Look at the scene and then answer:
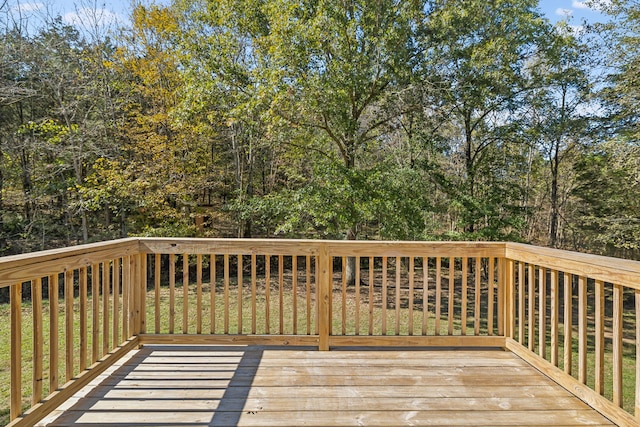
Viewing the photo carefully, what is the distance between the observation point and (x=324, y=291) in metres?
2.95

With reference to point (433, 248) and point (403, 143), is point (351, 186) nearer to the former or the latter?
point (403, 143)

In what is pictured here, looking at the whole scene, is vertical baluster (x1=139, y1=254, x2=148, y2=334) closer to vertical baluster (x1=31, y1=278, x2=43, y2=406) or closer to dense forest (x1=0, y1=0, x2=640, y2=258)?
vertical baluster (x1=31, y1=278, x2=43, y2=406)

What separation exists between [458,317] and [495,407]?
6441 mm

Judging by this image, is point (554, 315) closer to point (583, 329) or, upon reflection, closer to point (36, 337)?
point (583, 329)

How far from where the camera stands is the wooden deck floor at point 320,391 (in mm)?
1988

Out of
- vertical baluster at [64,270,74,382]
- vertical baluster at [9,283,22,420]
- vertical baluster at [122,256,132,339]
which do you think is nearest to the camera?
vertical baluster at [9,283,22,420]

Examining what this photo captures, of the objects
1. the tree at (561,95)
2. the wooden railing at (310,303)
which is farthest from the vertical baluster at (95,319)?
A: the tree at (561,95)

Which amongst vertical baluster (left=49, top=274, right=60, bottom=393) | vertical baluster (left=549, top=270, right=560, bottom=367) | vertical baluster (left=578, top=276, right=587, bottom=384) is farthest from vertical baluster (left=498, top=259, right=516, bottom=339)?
vertical baluster (left=49, top=274, right=60, bottom=393)

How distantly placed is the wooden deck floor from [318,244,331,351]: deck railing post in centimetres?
18

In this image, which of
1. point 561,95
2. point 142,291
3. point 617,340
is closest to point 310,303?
point 142,291

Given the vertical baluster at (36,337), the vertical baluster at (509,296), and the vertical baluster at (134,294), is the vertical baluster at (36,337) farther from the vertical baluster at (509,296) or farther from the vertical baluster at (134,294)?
the vertical baluster at (509,296)

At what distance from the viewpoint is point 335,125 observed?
8.19 meters

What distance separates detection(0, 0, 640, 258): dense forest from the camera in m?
7.36

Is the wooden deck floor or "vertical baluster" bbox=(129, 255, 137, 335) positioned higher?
"vertical baluster" bbox=(129, 255, 137, 335)
